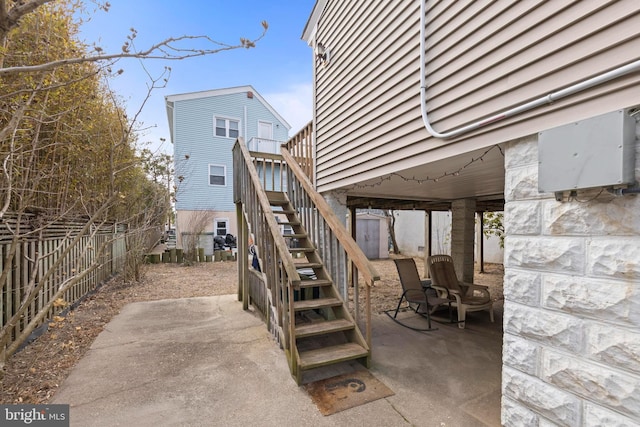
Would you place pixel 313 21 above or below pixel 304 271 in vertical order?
above

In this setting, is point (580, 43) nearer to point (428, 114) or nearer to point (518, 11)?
point (518, 11)

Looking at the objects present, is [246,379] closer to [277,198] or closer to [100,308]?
[277,198]

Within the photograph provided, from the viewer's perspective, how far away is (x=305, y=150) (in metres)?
5.04

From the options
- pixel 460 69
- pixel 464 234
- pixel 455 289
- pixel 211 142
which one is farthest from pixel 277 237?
pixel 211 142

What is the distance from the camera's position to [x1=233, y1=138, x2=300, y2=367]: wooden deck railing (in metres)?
2.85

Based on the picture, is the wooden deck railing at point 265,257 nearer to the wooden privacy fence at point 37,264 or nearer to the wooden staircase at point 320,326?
the wooden staircase at point 320,326

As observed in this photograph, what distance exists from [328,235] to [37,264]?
8.83 ft

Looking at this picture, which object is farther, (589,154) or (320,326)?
(320,326)

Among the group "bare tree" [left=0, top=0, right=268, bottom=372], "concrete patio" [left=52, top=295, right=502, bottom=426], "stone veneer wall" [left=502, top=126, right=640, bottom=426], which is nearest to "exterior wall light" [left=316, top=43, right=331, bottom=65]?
"bare tree" [left=0, top=0, right=268, bottom=372]

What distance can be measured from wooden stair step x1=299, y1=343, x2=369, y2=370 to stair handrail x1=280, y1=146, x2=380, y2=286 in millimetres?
761

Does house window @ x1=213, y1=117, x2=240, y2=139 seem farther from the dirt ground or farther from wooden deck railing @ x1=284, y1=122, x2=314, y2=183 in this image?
wooden deck railing @ x1=284, y1=122, x2=314, y2=183

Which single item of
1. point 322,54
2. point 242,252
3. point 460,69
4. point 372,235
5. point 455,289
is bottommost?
point 455,289

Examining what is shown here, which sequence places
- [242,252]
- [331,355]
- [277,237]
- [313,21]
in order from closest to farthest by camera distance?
[331,355] → [277,237] → [313,21] → [242,252]

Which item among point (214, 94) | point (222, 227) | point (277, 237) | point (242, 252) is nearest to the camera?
point (277, 237)
